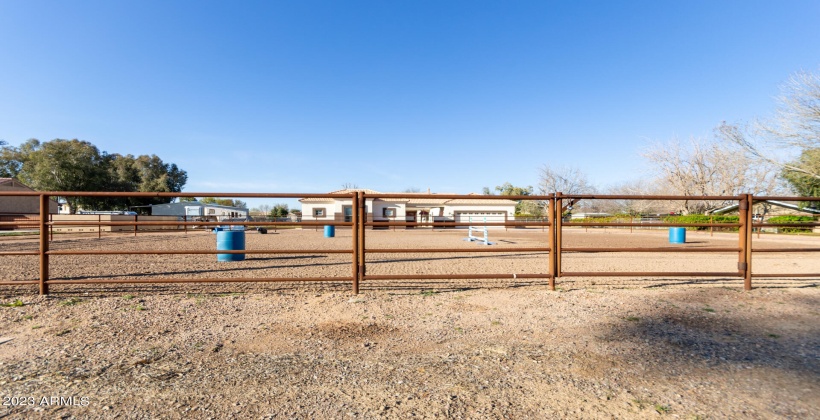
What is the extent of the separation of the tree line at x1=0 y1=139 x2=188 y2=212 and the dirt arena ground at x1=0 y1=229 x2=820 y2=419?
36.4 m

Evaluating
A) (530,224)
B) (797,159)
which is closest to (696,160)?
(797,159)

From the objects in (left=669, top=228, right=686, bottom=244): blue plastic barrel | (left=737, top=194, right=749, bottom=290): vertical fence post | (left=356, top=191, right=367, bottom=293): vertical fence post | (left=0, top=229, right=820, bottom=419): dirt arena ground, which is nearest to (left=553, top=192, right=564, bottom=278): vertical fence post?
(left=0, top=229, right=820, bottom=419): dirt arena ground

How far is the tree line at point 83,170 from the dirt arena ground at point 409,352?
1431 inches

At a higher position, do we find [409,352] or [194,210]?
[194,210]

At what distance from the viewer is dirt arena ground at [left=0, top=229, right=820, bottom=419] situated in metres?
2.15

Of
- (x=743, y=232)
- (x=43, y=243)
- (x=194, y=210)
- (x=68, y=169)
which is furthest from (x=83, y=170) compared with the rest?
(x=743, y=232)

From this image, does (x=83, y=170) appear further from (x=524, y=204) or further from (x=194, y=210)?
(x=524, y=204)

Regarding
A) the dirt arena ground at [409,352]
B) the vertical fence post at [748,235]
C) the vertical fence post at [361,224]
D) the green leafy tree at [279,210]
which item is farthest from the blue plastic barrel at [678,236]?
the green leafy tree at [279,210]

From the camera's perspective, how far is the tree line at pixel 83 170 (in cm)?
3925

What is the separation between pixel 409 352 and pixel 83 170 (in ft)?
176

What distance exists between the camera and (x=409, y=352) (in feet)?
9.70

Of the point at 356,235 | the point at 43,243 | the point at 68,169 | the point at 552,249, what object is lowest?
the point at 552,249

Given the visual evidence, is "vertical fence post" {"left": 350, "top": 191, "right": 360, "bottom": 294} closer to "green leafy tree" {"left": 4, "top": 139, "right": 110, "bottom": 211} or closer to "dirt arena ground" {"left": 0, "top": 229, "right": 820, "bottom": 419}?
"dirt arena ground" {"left": 0, "top": 229, "right": 820, "bottom": 419}

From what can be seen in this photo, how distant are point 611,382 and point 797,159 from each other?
109 ft
